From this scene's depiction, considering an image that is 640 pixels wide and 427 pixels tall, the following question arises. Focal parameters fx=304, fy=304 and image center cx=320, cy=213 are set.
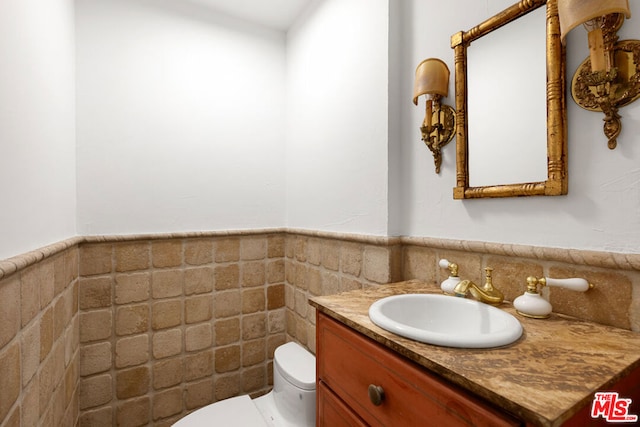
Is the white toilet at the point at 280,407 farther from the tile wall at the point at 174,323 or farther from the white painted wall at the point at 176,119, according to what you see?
the white painted wall at the point at 176,119

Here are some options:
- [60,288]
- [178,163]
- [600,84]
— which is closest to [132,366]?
[60,288]

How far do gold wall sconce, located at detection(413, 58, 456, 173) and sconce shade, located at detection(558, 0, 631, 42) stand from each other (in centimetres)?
41

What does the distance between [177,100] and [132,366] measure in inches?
59.4

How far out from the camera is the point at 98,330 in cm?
158

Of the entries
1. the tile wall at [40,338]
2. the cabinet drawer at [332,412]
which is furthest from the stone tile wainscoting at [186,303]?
the cabinet drawer at [332,412]

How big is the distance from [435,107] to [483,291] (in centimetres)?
71

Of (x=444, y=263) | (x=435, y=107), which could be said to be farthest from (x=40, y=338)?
(x=435, y=107)

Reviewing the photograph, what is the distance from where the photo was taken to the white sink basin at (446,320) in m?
0.66

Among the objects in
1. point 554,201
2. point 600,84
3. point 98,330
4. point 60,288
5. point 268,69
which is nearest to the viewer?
point 600,84

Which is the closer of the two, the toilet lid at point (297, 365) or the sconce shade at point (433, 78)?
the sconce shade at point (433, 78)

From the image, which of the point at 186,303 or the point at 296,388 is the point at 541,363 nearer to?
the point at 296,388

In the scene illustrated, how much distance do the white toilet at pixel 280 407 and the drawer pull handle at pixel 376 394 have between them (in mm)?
756

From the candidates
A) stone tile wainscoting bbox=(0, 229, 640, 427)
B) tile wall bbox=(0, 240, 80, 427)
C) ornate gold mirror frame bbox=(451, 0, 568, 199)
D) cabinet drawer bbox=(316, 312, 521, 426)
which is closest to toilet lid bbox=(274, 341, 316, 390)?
stone tile wainscoting bbox=(0, 229, 640, 427)

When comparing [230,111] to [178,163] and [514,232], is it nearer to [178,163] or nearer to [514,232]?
[178,163]
